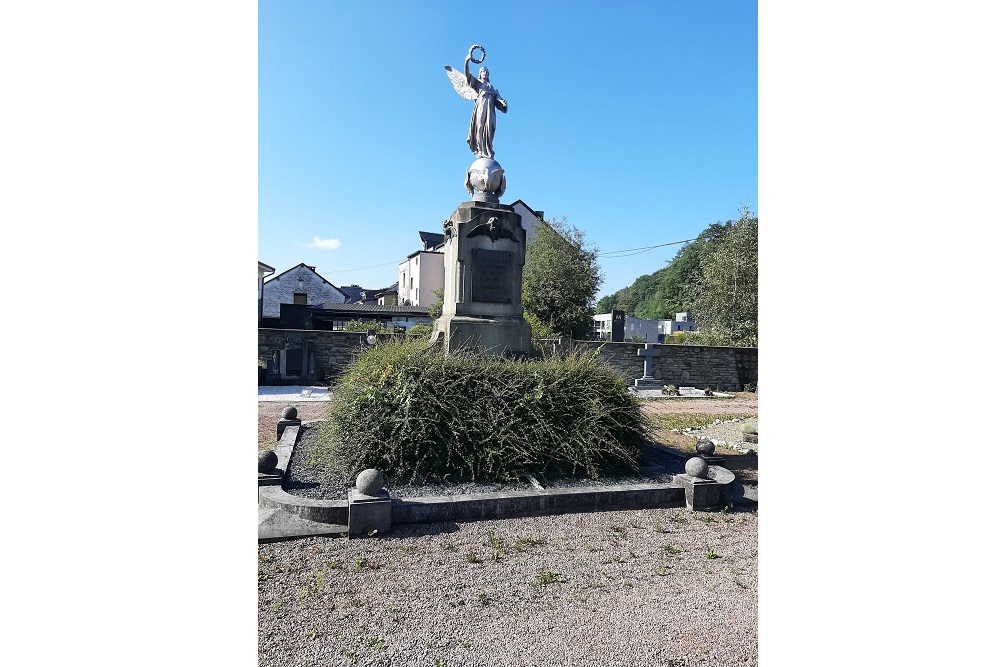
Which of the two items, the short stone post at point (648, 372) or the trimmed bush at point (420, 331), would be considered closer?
the trimmed bush at point (420, 331)

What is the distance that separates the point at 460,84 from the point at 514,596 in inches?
277

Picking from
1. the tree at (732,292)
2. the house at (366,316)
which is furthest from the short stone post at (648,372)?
the house at (366,316)

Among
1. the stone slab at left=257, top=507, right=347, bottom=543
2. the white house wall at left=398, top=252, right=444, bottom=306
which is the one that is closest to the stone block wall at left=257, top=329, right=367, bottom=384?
the stone slab at left=257, top=507, right=347, bottom=543

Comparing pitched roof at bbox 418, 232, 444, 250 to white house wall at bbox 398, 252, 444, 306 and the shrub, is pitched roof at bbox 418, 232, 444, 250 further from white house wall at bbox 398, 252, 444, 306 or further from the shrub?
the shrub

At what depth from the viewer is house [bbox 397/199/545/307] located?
36.7m

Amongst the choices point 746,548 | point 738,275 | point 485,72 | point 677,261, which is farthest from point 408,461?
point 677,261

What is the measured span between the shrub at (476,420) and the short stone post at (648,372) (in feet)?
40.5

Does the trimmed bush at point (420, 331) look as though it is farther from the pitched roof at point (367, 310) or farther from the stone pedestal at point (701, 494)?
the pitched roof at point (367, 310)

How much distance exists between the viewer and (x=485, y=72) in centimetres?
779

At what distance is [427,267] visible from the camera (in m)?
37.0

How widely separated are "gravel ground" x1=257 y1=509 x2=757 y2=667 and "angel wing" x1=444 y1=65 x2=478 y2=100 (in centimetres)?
606

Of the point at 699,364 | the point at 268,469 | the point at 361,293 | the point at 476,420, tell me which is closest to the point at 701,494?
the point at 476,420

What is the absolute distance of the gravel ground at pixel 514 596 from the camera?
262 centimetres

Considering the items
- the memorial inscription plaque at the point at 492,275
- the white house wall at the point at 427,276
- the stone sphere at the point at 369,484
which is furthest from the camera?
the white house wall at the point at 427,276
